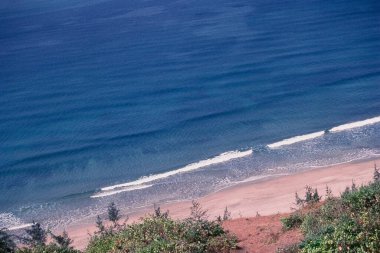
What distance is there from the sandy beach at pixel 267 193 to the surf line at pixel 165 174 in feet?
9.84

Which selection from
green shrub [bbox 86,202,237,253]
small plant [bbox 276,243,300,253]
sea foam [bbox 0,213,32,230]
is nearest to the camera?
small plant [bbox 276,243,300,253]

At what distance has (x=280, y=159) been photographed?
118ft

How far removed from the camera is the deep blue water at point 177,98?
35781mm

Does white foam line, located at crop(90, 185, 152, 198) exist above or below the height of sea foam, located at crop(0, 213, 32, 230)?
above

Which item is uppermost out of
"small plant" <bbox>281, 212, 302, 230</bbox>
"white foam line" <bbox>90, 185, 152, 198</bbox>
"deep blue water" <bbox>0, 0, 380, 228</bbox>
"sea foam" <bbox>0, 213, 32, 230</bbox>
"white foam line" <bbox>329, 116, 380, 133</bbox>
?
"small plant" <bbox>281, 212, 302, 230</bbox>

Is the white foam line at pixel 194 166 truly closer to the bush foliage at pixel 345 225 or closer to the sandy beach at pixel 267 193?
the sandy beach at pixel 267 193

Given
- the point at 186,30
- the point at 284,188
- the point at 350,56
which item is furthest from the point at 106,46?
the point at 284,188

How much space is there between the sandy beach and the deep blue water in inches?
54.6

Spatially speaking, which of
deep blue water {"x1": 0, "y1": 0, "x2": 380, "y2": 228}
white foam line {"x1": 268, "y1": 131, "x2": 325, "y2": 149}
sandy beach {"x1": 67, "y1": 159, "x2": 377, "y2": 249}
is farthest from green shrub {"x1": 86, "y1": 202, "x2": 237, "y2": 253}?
white foam line {"x1": 268, "y1": 131, "x2": 325, "y2": 149}

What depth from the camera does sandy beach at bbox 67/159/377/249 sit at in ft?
97.8

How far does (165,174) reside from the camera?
3544 centimetres

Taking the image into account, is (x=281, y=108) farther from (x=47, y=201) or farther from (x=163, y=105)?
(x=47, y=201)

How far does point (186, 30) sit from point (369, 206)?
58.3 metres

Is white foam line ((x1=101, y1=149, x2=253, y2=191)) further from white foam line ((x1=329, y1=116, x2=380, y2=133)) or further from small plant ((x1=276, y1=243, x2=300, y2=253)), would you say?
small plant ((x1=276, y1=243, x2=300, y2=253))
